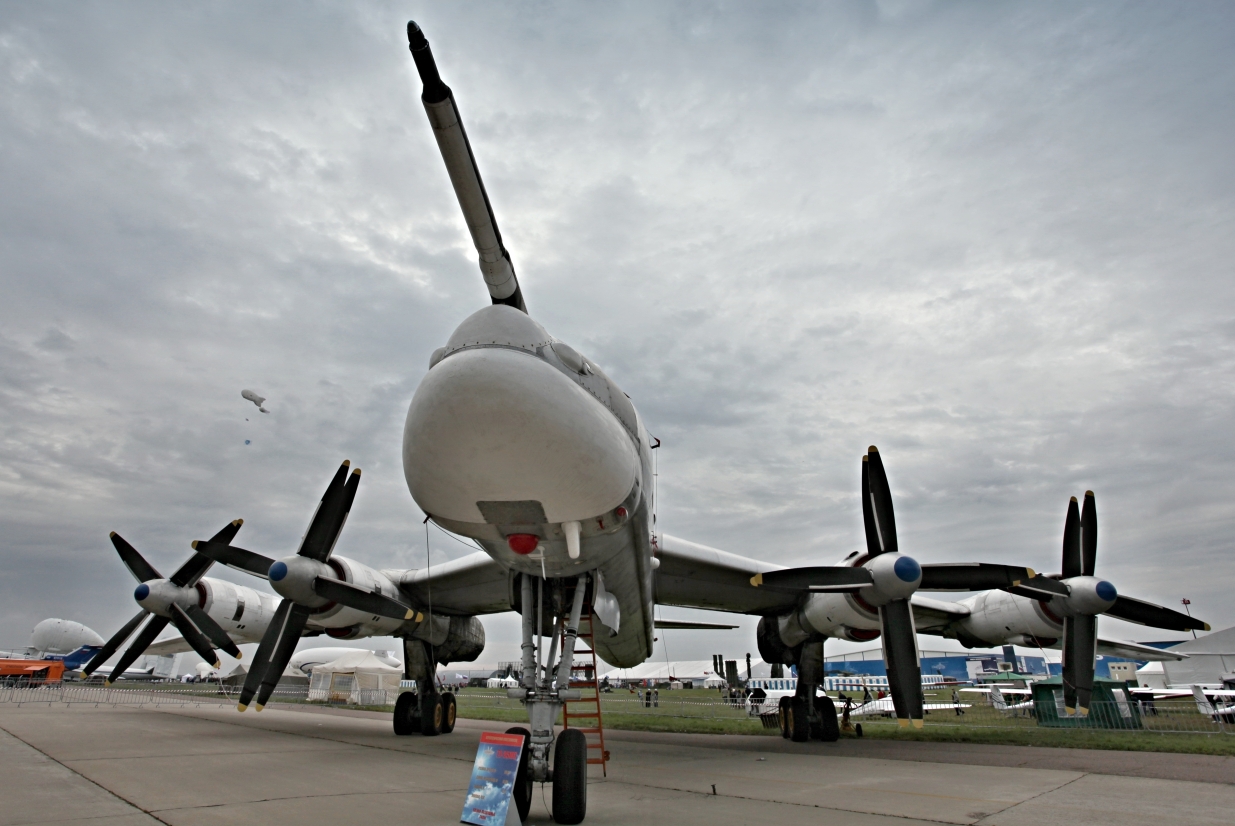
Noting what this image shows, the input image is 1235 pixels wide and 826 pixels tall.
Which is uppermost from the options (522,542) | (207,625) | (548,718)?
(522,542)

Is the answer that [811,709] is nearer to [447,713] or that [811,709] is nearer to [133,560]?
[447,713]

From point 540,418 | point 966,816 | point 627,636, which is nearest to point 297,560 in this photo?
point 627,636

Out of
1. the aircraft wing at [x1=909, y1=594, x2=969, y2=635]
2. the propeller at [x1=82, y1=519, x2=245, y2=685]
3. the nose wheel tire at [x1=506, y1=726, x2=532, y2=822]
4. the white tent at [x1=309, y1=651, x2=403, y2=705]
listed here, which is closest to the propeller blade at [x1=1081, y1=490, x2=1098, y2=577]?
the aircraft wing at [x1=909, y1=594, x2=969, y2=635]

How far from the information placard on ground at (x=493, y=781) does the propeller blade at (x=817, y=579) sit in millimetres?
5131

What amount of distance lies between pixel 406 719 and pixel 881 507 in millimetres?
9913

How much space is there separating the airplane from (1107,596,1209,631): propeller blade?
124 cm

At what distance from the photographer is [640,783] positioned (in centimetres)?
771

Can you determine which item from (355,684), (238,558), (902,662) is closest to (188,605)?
(238,558)

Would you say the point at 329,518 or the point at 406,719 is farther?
the point at 406,719

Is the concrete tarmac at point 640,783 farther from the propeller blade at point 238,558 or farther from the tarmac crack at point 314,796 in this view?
the propeller blade at point 238,558

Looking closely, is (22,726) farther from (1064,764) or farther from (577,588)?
(1064,764)

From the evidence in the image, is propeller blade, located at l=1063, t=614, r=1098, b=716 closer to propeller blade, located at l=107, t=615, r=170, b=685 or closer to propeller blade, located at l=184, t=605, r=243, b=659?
propeller blade, located at l=184, t=605, r=243, b=659

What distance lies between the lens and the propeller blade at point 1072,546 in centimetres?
1100

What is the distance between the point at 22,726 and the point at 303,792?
11.0 m
